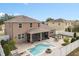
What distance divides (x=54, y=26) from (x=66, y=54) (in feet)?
1.81

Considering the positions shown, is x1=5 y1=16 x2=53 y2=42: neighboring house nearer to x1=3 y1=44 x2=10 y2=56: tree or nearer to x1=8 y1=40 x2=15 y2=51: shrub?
x1=8 y1=40 x2=15 y2=51: shrub

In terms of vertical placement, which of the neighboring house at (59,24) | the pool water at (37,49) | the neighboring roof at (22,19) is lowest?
the pool water at (37,49)

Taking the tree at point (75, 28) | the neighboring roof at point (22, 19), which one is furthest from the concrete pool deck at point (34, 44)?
the neighboring roof at point (22, 19)

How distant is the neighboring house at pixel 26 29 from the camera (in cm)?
362

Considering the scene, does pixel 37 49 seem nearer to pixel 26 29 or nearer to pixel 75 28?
pixel 26 29

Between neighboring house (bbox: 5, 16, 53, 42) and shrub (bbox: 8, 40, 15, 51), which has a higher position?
neighboring house (bbox: 5, 16, 53, 42)

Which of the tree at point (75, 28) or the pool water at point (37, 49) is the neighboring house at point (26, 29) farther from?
the tree at point (75, 28)

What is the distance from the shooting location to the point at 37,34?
12.3ft

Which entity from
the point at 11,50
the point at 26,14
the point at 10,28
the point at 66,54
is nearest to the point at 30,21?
the point at 26,14

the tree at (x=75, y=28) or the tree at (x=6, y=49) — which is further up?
the tree at (x=75, y=28)

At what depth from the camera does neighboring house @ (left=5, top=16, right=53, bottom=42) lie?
11.9ft

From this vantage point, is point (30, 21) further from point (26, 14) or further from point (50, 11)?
point (50, 11)

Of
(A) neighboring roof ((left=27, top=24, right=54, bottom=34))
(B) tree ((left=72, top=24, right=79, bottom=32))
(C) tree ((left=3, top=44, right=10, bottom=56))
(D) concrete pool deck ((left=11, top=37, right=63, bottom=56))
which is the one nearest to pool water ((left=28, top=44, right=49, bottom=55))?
(D) concrete pool deck ((left=11, top=37, right=63, bottom=56))

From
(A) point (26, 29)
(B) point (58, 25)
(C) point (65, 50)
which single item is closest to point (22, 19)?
(A) point (26, 29)
